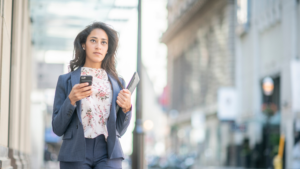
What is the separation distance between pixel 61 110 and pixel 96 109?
256 mm

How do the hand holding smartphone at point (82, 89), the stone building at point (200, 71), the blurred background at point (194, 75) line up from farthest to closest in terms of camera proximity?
the stone building at point (200, 71) < the blurred background at point (194, 75) < the hand holding smartphone at point (82, 89)

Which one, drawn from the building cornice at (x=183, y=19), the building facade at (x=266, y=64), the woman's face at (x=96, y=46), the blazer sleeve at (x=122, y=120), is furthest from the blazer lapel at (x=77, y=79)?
the building cornice at (x=183, y=19)

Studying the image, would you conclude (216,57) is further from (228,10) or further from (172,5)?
(172,5)

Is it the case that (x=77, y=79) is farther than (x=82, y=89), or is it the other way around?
(x=77, y=79)

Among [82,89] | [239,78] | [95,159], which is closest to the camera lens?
[82,89]

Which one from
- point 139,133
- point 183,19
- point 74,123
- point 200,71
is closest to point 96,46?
point 74,123

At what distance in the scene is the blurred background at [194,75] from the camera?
333 inches

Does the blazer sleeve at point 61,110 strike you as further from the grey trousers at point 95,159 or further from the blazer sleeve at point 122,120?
the blazer sleeve at point 122,120

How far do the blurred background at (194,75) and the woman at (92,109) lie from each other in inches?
20.3

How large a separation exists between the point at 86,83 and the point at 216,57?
1687 inches

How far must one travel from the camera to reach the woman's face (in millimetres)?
3877

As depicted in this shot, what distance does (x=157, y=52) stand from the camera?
3858 inches

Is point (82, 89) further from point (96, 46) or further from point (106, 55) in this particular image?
point (106, 55)

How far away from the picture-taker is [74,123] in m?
3.68
